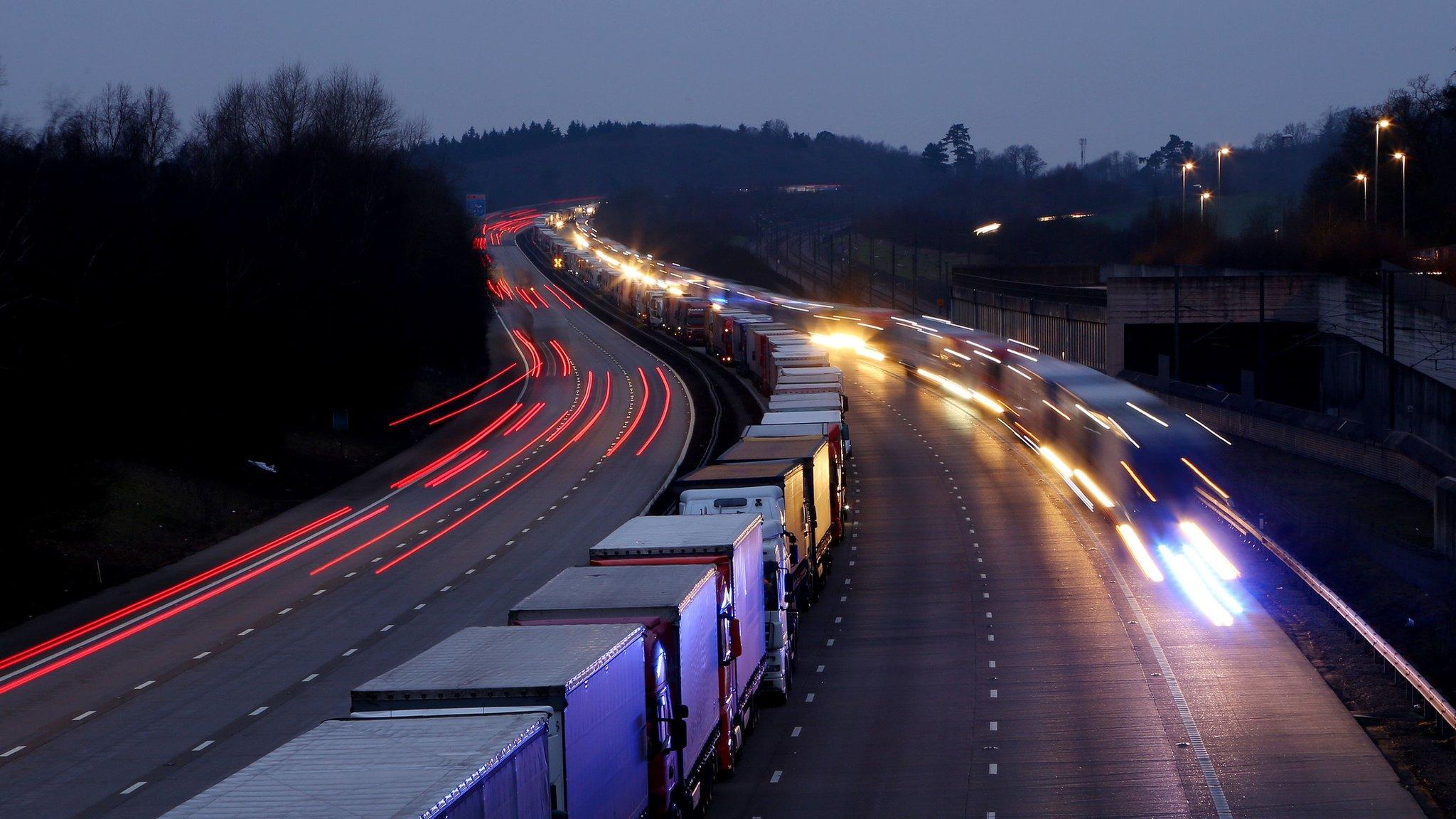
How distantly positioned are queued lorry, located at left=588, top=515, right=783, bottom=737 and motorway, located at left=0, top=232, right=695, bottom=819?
575 centimetres

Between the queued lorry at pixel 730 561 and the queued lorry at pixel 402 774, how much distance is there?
744 centimetres

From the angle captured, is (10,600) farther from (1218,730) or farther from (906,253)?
(906,253)

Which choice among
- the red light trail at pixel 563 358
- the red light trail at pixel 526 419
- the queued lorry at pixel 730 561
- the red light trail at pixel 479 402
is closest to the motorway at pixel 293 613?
the red light trail at pixel 526 419

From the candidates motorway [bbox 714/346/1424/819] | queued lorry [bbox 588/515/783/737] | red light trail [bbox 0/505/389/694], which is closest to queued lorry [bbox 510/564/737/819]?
queued lorry [bbox 588/515/783/737]

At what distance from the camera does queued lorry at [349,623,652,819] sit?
35.3 ft

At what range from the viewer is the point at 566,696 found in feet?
35.5

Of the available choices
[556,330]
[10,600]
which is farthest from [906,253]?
[10,600]

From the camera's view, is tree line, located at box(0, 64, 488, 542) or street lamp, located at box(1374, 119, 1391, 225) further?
street lamp, located at box(1374, 119, 1391, 225)

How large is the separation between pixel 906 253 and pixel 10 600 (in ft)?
440

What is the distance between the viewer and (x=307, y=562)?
117ft

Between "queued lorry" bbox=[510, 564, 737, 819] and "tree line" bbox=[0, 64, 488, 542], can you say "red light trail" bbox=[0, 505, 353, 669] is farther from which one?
"queued lorry" bbox=[510, 564, 737, 819]

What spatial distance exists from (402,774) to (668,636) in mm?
5869

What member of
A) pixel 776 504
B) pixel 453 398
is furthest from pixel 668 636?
pixel 453 398

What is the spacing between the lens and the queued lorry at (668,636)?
547 inches
